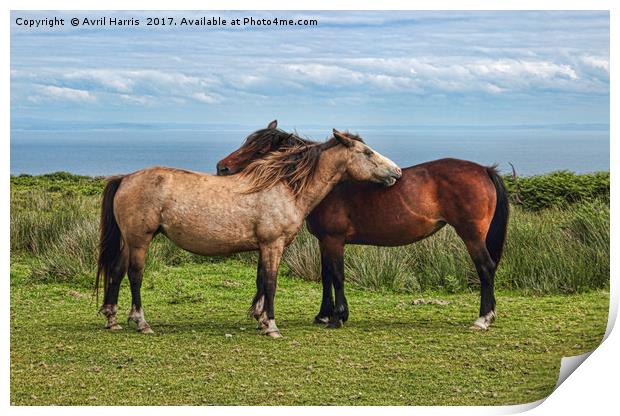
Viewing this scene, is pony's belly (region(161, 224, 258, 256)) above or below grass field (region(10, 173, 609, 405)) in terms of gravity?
above

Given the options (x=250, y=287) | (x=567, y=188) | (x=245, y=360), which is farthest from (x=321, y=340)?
(x=567, y=188)

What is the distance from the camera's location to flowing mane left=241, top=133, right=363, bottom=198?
28.1 feet

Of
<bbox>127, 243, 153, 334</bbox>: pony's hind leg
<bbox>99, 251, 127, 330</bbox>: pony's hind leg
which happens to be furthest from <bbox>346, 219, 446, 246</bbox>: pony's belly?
<bbox>99, 251, 127, 330</bbox>: pony's hind leg

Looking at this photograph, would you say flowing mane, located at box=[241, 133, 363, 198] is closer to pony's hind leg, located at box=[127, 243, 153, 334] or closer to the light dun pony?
the light dun pony

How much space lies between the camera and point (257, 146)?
348 inches

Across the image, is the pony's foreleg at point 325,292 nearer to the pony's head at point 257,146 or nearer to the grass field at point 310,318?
the grass field at point 310,318

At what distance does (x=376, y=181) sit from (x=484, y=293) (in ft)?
4.69

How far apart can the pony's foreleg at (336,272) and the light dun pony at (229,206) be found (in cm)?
46

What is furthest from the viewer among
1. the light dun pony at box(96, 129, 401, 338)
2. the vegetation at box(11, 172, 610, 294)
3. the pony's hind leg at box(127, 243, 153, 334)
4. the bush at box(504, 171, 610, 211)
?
the bush at box(504, 171, 610, 211)

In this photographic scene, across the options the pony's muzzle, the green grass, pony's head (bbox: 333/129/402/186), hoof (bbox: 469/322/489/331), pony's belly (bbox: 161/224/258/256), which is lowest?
the green grass

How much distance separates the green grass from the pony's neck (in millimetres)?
1187

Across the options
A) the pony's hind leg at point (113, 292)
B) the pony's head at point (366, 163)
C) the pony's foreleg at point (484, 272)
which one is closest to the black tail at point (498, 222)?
the pony's foreleg at point (484, 272)

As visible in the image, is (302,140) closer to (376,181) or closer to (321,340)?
(376,181)

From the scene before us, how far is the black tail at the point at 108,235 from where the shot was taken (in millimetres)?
8586
